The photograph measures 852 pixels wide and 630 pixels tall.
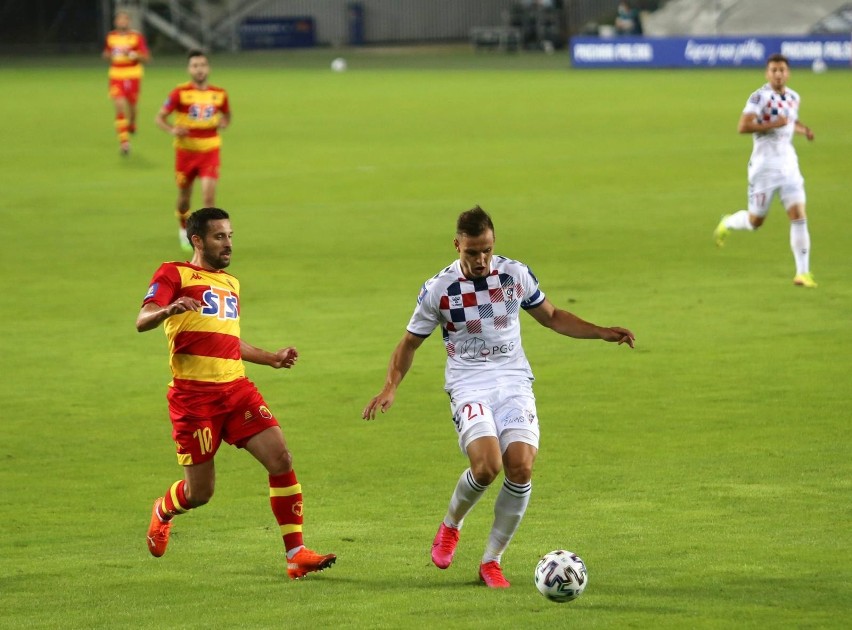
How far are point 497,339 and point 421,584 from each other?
134cm

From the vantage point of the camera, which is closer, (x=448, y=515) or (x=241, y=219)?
(x=448, y=515)

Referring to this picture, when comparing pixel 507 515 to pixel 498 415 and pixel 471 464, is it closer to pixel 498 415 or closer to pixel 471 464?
pixel 471 464

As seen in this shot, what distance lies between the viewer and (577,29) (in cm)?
6162

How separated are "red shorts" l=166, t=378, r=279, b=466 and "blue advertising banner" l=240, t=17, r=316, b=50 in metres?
57.4

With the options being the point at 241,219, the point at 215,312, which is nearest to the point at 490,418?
the point at 215,312

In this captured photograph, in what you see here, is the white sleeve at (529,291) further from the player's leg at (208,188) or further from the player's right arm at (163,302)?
the player's leg at (208,188)

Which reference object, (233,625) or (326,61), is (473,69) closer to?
(326,61)

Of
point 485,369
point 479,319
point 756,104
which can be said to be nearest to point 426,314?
point 479,319

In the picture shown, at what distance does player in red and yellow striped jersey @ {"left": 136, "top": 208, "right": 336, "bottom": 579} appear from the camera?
7770 mm

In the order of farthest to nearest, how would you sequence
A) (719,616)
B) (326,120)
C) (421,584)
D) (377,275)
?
(326,120)
(377,275)
(421,584)
(719,616)

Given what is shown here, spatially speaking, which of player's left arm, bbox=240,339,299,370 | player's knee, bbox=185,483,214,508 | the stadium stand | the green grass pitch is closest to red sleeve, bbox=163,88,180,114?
the green grass pitch

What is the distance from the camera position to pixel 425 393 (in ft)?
40.5

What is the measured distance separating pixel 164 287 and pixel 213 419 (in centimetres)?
74

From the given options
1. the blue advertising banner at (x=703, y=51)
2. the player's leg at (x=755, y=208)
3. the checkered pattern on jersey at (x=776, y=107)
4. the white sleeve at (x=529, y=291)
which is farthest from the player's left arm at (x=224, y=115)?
the blue advertising banner at (x=703, y=51)
